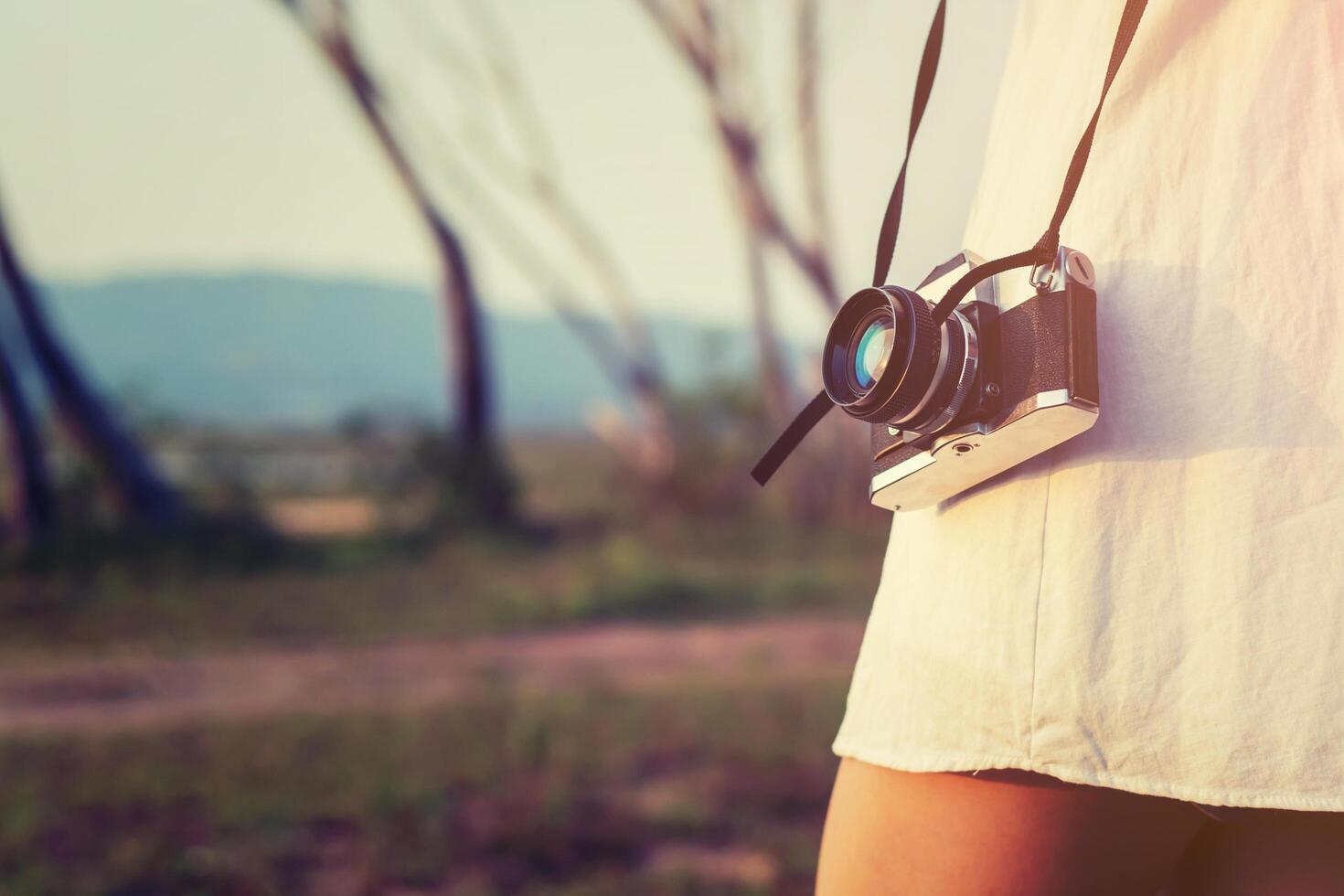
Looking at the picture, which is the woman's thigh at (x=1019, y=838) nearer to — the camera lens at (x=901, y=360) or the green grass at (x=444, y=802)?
the camera lens at (x=901, y=360)

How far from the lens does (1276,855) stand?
624mm

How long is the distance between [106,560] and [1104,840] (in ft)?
21.0

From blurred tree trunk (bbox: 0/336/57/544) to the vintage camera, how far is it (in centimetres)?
663

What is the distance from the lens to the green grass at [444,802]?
100 inches

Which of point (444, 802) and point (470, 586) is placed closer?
point (444, 802)

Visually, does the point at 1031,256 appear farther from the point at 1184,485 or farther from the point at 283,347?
the point at 283,347

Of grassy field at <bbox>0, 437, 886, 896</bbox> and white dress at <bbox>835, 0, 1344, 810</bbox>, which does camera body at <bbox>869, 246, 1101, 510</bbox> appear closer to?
white dress at <bbox>835, 0, 1344, 810</bbox>

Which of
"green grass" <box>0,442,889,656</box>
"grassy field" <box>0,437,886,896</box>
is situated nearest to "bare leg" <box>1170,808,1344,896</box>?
"grassy field" <box>0,437,886,896</box>

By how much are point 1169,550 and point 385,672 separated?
4.09 metres

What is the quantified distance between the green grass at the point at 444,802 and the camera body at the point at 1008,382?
Result: 2000mm

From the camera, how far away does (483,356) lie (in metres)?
7.71

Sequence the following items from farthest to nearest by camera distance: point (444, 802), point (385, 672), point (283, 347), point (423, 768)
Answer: point (283, 347)
point (385, 672)
point (423, 768)
point (444, 802)

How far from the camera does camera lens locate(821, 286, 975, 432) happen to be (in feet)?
2.09

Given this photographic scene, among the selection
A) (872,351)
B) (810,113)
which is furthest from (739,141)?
(872,351)
